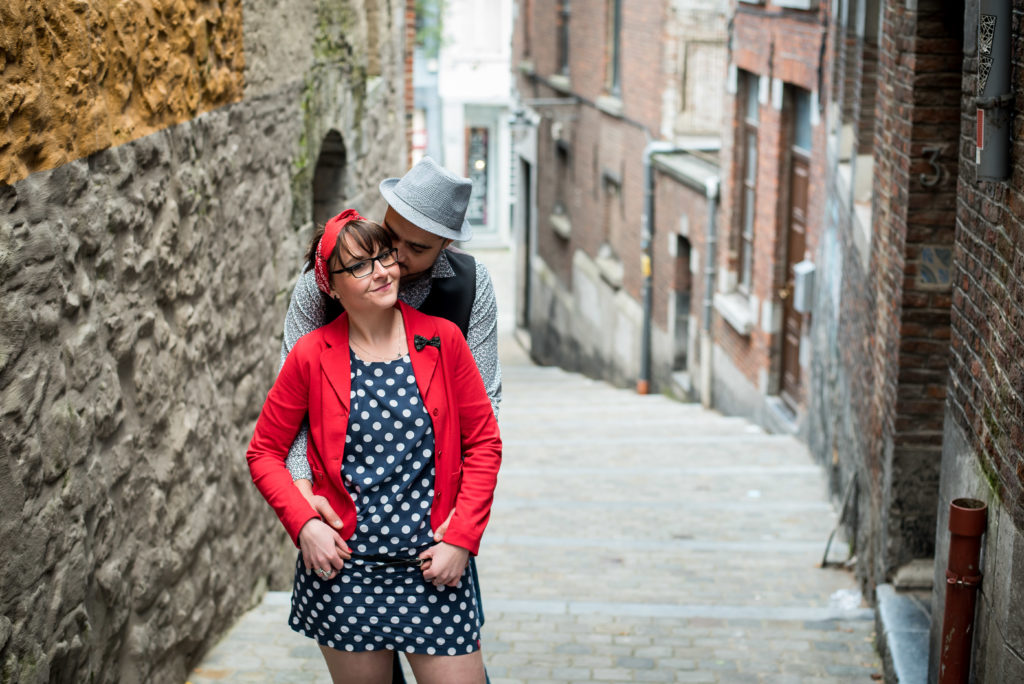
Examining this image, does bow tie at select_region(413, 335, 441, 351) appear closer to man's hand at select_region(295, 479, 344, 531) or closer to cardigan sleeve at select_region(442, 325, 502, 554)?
cardigan sleeve at select_region(442, 325, 502, 554)

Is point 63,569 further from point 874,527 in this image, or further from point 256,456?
point 874,527

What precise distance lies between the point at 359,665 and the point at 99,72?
5.92ft

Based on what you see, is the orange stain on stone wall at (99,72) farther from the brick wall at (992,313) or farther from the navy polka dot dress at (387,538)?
the brick wall at (992,313)

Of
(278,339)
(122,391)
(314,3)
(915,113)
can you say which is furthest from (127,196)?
(314,3)

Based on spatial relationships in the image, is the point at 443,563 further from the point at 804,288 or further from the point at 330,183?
the point at 804,288

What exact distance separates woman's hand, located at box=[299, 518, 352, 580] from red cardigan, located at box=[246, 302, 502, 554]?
0.03 metres

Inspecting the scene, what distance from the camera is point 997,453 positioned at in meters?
3.20

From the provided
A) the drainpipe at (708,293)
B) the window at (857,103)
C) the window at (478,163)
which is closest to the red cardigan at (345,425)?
the window at (857,103)

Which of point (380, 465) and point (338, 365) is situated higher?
point (338, 365)

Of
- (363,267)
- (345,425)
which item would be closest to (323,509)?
(345,425)

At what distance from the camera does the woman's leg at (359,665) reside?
9.93ft

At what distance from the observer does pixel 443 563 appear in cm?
292

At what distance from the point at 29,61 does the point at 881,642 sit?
11.9ft

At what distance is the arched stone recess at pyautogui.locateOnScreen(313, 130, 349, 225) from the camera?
792cm
